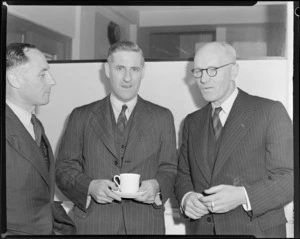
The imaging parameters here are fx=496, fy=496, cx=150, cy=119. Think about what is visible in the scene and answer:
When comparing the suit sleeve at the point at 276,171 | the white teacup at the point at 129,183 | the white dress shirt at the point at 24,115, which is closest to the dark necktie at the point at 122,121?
the white teacup at the point at 129,183

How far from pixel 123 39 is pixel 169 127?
25 centimetres

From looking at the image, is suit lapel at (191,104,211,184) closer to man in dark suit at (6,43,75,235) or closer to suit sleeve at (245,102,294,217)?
suit sleeve at (245,102,294,217)

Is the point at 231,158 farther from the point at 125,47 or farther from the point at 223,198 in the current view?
the point at 125,47

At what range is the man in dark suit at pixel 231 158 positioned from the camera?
3.94ft

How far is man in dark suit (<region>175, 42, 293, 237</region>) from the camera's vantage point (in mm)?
Result: 1201

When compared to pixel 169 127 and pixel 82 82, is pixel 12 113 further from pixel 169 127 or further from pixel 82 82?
pixel 169 127

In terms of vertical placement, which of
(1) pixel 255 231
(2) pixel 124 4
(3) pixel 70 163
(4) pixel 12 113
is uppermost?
(2) pixel 124 4

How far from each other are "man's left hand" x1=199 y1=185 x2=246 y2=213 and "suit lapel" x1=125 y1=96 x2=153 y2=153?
22cm

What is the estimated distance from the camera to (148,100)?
1284mm

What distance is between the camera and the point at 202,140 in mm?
1256

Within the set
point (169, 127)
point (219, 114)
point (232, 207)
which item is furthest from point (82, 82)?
point (232, 207)

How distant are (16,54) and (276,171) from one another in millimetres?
720

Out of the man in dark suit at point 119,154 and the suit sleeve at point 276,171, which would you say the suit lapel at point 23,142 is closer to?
the man in dark suit at point 119,154

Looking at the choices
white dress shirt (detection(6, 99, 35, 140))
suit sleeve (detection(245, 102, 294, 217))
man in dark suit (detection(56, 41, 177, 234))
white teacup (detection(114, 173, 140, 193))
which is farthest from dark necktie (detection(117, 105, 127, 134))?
suit sleeve (detection(245, 102, 294, 217))
